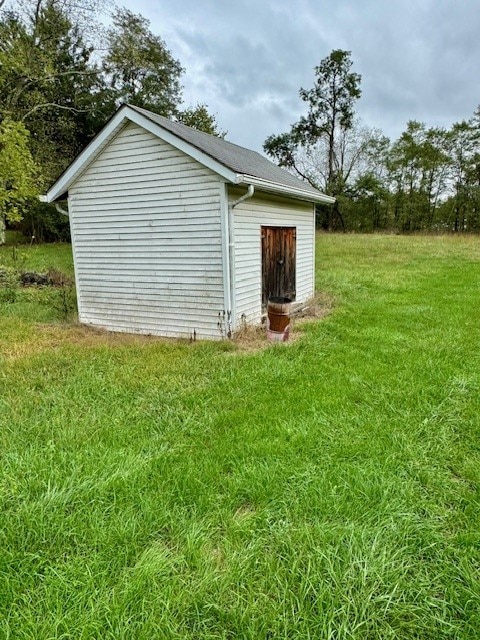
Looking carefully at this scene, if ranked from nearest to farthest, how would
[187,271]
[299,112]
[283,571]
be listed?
[283,571] < [187,271] < [299,112]

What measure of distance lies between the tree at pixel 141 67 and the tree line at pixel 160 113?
61 millimetres

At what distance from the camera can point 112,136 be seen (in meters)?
6.26

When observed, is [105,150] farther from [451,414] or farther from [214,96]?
[214,96]

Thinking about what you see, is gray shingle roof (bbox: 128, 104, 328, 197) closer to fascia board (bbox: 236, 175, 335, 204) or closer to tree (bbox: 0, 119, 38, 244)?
fascia board (bbox: 236, 175, 335, 204)

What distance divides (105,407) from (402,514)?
2.71m

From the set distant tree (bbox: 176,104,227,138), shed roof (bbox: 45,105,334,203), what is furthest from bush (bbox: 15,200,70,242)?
Result: shed roof (bbox: 45,105,334,203)

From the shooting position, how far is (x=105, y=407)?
143 inches

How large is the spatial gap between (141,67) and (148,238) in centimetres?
1912

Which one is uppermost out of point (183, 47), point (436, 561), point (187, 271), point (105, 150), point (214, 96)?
point (183, 47)

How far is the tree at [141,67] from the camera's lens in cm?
1769

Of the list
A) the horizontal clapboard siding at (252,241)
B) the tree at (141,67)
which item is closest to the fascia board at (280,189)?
→ the horizontal clapboard siding at (252,241)

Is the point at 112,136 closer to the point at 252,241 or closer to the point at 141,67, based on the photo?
the point at 252,241

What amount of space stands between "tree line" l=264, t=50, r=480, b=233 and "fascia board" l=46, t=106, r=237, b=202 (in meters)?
27.3

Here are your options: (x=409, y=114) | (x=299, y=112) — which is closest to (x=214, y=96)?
(x=299, y=112)
